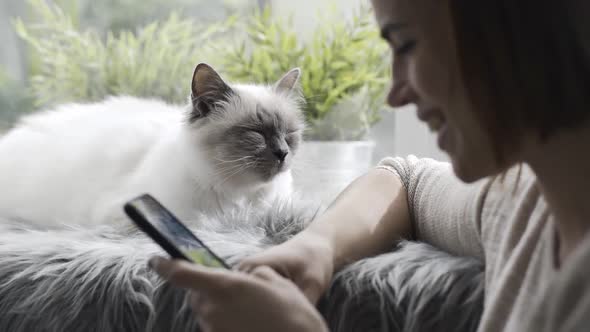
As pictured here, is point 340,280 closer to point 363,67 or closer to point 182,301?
point 182,301

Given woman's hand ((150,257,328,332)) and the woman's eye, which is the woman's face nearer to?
the woman's eye

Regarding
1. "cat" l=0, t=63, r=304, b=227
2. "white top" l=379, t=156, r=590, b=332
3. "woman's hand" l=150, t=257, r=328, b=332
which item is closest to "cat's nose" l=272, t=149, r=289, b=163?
"cat" l=0, t=63, r=304, b=227

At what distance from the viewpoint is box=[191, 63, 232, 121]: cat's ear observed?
4.00ft

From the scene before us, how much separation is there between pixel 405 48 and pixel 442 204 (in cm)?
33

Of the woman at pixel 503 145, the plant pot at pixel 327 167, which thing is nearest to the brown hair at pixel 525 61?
the woman at pixel 503 145

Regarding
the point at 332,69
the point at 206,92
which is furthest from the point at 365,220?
the point at 332,69

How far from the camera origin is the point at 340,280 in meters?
0.73

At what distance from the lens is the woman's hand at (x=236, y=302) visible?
0.54 meters

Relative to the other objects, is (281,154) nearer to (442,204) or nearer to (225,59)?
(442,204)

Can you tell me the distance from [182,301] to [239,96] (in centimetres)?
62

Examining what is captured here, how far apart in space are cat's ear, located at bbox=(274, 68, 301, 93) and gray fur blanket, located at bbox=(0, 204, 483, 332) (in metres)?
0.53

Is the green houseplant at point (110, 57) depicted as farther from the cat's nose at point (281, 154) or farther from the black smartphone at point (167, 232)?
the black smartphone at point (167, 232)

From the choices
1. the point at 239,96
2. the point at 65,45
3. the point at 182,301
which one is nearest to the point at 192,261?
the point at 182,301

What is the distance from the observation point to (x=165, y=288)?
2.50 feet
